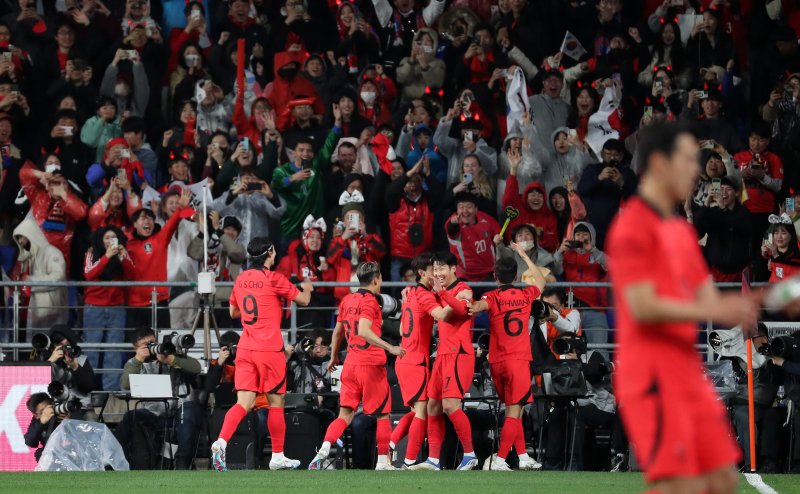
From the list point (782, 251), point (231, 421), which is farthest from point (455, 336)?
point (782, 251)

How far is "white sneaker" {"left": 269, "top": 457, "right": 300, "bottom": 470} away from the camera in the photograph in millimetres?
13594

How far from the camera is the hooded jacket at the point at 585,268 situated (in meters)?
16.2

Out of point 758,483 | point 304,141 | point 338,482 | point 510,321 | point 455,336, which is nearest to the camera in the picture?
point 758,483

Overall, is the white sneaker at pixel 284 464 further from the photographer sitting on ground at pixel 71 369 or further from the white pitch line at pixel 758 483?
the white pitch line at pixel 758 483

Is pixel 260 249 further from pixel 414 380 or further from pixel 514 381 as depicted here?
pixel 514 381

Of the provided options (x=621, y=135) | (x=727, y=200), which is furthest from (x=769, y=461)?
(x=621, y=135)

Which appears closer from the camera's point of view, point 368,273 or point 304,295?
point 304,295

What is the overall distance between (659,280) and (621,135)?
1347 centimetres

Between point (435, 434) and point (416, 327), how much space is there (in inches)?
43.8

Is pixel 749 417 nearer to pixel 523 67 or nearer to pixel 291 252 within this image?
pixel 291 252

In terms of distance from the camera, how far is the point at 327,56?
65.3 ft

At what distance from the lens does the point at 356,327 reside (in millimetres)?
13617

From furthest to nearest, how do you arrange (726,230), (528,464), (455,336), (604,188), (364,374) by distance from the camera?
(604,188), (726,230), (364,374), (528,464), (455,336)

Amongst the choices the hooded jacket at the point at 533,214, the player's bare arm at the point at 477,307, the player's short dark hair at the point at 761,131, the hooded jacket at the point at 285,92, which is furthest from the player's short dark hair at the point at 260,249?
the player's short dark hair at the point at 761,131
